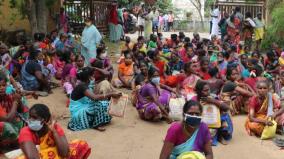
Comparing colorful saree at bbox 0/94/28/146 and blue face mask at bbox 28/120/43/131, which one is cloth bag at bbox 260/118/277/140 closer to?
colorful saree at bbox 0/94/28/146

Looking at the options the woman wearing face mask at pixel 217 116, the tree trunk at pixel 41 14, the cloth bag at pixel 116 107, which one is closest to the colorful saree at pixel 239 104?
the woman wearing face mask at pixel 217 116

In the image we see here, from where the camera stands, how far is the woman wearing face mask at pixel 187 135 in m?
4.21

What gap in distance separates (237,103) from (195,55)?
2.93 m

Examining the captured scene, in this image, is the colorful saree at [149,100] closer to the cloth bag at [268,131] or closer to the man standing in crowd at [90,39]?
the cloth bag at [268,131]

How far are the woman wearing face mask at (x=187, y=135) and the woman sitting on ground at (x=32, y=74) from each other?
192 inches

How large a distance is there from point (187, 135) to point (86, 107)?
9.44ft

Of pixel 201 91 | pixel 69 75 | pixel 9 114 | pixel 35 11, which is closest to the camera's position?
pixel 9 114

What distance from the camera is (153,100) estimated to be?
286 inches

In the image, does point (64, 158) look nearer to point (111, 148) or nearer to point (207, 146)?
point (207, 146)

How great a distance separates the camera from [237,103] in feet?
26.5

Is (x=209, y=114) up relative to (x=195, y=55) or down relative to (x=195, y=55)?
down

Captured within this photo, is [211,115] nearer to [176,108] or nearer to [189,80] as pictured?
[176,108]

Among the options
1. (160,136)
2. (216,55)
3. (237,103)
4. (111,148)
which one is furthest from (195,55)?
(111,148)

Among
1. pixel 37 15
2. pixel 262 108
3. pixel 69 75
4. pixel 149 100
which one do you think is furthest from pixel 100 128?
pixel 37 15
